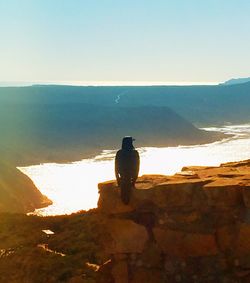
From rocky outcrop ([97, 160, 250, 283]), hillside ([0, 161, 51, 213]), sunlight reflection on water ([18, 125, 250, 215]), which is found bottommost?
sunlight reflection on water ([18, 125, 250, 215])

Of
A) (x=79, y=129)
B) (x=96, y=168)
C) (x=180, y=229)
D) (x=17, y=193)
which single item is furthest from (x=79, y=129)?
(x=180, y=229)

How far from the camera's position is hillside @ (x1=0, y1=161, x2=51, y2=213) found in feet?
203

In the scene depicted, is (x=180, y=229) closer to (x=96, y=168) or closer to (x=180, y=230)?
(x=180, y=230)

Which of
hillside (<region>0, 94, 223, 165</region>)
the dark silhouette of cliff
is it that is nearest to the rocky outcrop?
hillside (<region>0, 94, 223, 165</region>)

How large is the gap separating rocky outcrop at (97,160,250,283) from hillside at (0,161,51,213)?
49.3 m

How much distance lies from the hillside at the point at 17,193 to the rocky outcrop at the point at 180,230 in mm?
49303

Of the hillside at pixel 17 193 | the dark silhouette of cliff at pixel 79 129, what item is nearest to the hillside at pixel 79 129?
the dark silhouette of cliff at pixel 79 129

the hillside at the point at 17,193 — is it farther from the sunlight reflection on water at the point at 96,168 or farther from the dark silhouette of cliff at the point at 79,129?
the dark silhouette of cliff at the point at 79,129

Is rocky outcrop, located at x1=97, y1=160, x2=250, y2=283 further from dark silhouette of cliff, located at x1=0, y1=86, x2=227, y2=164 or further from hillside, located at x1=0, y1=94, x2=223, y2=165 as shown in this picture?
dark silhouette of cliff, located at x1=0, y1=86, x2=227, y2=164

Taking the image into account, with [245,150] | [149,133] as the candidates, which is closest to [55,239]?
[245,150]

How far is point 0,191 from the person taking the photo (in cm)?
6344

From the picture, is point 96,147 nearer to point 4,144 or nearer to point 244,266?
point 4,144

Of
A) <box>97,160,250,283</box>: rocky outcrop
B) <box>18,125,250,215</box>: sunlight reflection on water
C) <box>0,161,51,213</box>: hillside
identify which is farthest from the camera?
<box>18,125,250,215</box>: sunlight reflection on water

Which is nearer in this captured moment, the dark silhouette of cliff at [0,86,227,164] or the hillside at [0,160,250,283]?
the hillside at [0,160,250,283]
